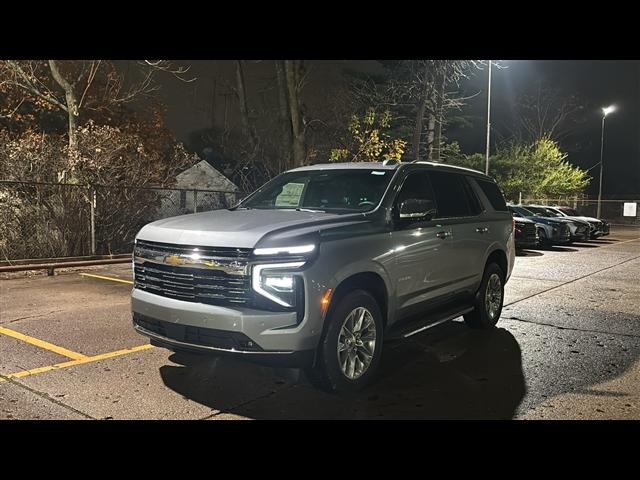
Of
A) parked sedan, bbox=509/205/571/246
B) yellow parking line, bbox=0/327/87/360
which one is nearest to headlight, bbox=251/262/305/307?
yellow parking line, bbox=0/327/87/360

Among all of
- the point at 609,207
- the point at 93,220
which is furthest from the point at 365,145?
the point at 609,207

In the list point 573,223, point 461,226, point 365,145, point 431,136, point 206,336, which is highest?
point 431,136

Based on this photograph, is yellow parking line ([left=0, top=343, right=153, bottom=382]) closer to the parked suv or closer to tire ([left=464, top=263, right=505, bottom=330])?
the parked suv

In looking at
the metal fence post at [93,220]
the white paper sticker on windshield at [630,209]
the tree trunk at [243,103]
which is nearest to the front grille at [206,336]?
the metal fence post at [93,220]

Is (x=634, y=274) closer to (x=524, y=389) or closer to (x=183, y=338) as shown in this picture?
(x=524, y=389)

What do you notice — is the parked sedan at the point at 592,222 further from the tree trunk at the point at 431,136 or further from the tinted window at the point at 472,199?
the tinted window at the point at 472,199

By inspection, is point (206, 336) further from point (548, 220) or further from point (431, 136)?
point (431, 136)

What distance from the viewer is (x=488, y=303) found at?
6.86 metres

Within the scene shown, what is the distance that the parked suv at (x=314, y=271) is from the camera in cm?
397

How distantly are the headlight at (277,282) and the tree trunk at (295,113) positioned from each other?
16048 mm

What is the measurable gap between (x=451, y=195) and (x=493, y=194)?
1322 mm

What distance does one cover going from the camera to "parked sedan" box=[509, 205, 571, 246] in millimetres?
19453
